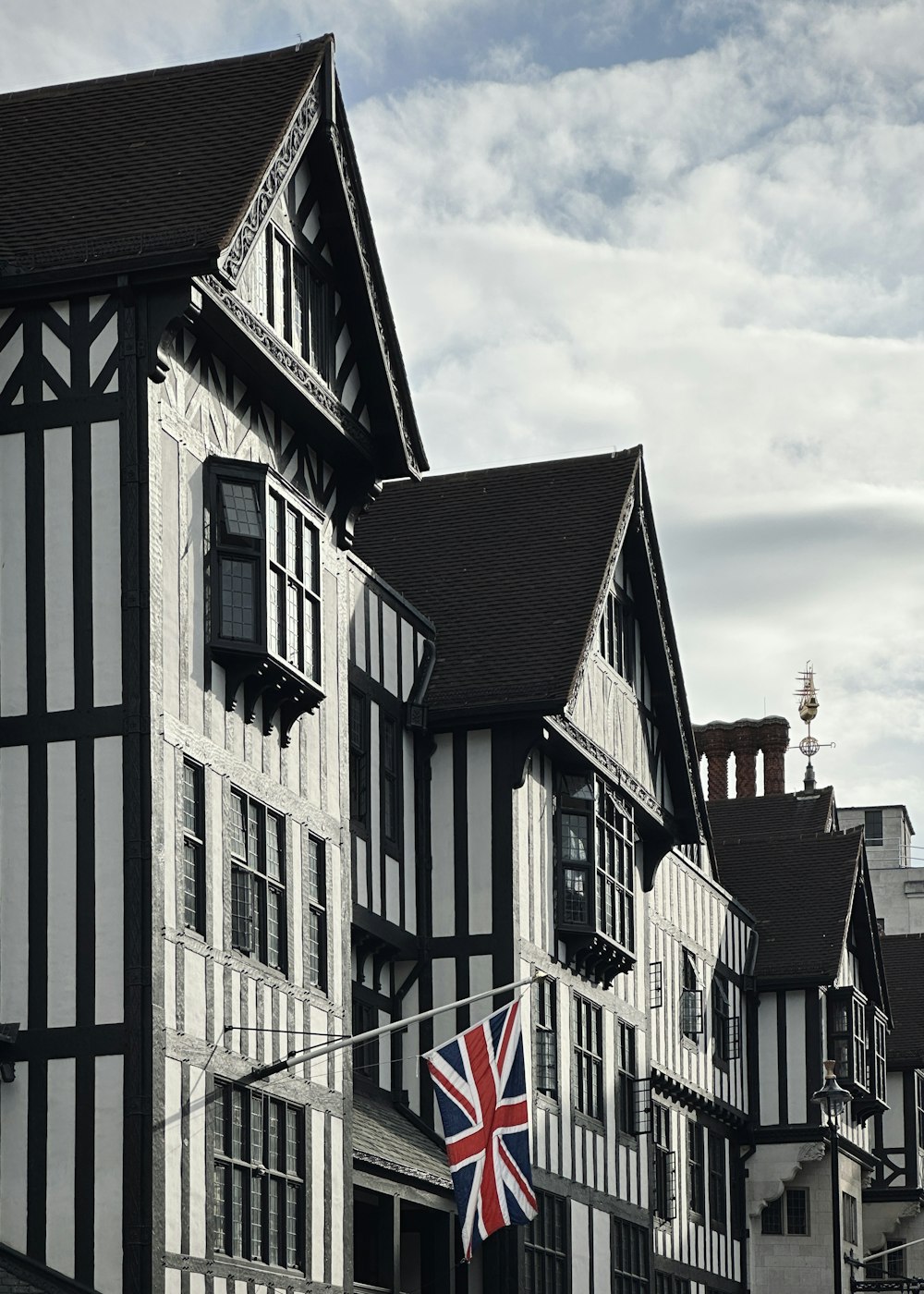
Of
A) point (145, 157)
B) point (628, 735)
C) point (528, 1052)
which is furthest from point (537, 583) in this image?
point (145, 157)

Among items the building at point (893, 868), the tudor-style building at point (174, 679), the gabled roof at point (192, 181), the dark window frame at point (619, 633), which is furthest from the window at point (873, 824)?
the tudor-style building at point (174, 679)

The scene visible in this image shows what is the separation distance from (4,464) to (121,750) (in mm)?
3295

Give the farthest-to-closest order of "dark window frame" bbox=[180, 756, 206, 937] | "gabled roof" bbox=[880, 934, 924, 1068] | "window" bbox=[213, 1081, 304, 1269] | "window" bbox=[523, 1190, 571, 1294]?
"gabled roof" bbox=[880, 934, 924, 1068] → "window" bbox=[523, 1190, 571, 1294] → "window" bbox=[213, 1081, 304, 1269] → "dark window frame" bbox=[180, 756, 206, 937]

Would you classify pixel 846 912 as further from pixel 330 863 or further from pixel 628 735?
pixel 330 863

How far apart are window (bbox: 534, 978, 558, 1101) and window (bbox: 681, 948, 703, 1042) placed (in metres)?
10.5

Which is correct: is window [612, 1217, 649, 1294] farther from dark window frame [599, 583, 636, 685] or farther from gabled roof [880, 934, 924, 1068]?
gabled roof [880, 934, 924, 1068]

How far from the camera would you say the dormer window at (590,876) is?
3634 centimetres

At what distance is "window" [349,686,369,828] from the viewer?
33.1 meters

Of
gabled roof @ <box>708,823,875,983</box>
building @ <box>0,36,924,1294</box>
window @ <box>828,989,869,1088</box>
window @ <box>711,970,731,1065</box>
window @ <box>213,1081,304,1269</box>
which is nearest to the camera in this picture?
building @ <box>0,36,924,1294</box>

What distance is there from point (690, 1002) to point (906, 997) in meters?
20.2

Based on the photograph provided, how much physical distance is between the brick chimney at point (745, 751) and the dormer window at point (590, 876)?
90.6 feet

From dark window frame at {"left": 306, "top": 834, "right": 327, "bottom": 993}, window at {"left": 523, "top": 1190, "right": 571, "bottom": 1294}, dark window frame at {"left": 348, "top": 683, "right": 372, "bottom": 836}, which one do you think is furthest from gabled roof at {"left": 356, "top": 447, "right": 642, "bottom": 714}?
dark window frame at {"left": 306, "top": 834, "right": 327, "bottom": 993}

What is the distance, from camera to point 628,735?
40.0m

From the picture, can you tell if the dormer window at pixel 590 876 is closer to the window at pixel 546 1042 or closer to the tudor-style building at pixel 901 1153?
the window at pixel 546 1042
